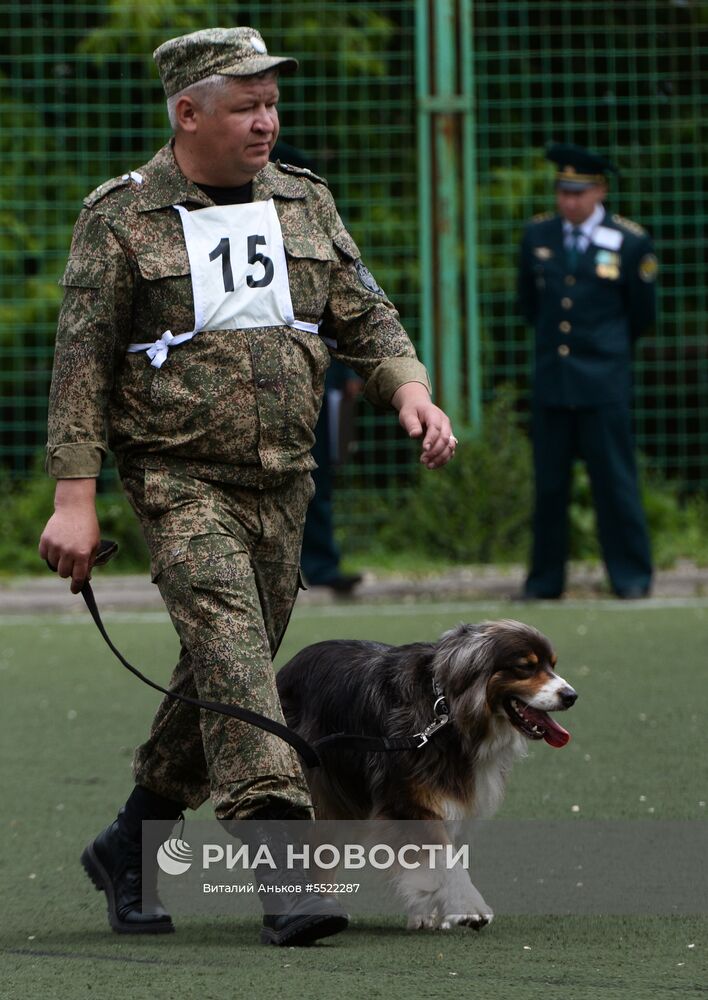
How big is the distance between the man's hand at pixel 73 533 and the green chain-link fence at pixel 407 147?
8.52 m

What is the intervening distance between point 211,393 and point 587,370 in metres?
6.97

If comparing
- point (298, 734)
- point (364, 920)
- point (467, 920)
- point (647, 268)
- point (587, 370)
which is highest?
point (298, 734)

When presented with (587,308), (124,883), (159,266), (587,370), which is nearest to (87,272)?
(159,266)

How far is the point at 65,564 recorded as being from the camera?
4156mm

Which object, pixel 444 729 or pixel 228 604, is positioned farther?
pixel 444 729

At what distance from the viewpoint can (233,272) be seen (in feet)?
14.0

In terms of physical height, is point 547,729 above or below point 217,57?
below

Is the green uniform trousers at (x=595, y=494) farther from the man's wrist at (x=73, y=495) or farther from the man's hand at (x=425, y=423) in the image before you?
the man's wrist at (x=73, y=495)

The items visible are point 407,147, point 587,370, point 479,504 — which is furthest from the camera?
point 407,147

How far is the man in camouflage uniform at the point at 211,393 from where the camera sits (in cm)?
415

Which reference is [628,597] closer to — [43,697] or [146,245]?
A: [43,697]

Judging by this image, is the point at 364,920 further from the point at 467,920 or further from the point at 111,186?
the point at 111,186

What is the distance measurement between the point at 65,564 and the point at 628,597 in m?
7.05

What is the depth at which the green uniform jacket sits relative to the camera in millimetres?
11016
